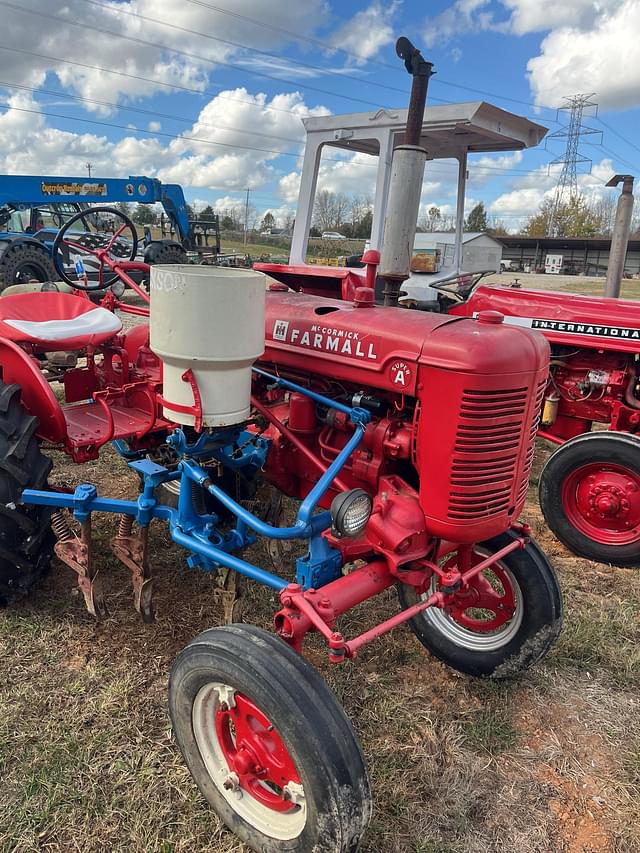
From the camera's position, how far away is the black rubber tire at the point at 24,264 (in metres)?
9.30

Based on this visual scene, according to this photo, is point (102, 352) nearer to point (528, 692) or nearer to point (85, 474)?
point (85, 474)

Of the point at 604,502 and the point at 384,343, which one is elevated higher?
the point at 384,343

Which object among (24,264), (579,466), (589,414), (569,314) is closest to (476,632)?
(579,466)

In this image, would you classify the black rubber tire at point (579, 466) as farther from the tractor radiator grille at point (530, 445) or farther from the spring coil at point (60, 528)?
the spring coil at point (60, 528)

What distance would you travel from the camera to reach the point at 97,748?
1.95 m

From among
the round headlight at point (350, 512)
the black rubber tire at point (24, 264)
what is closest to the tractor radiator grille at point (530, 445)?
the round headlight at point (350, 512)

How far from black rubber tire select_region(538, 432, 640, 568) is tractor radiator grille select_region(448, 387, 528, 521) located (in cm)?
150

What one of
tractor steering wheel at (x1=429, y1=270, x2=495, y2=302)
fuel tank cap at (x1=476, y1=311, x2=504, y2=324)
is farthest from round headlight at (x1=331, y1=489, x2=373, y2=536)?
tractor steering wheel at (x1=429, y1=270, x2=495, y2=302)

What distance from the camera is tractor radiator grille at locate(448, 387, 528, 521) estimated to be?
182 centimetres

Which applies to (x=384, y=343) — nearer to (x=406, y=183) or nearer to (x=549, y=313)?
(x=406, y=183)

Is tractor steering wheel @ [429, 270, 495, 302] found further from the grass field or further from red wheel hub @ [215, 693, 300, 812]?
red wheel hub @ [215, 693, 300, 812]

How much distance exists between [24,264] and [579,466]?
29.4 ft

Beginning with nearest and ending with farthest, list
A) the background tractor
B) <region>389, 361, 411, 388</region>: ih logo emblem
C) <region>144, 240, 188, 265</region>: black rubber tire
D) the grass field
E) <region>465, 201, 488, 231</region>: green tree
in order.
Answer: the grass field < <region>389, 361, 411, 388</region>: ih logo emblem < the background tractor < <region>144, 240, 188, 265</region>: black rubber tire < <region>465, 201, 488, 231</region>: green tree

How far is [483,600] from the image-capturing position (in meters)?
2.33
